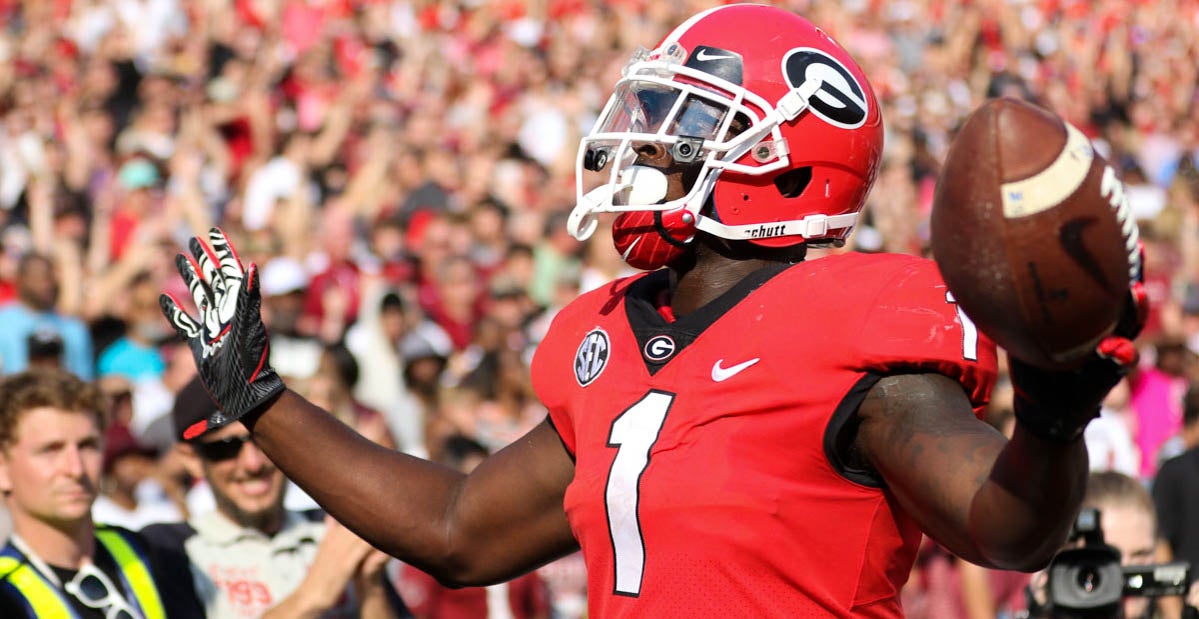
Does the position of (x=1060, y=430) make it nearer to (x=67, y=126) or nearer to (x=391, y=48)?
(x=67, y=126)

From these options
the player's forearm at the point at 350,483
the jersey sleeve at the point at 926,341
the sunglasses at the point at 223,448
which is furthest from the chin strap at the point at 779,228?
the sunglasses at the point at 223,448

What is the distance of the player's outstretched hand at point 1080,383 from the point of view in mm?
1930

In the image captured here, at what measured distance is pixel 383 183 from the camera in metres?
10.5

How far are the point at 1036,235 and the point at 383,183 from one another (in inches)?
346

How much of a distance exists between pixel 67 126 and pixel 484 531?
25.9ft

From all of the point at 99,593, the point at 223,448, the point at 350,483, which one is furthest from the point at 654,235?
the point at 223,448

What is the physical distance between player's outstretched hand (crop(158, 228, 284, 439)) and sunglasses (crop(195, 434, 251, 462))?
129 centimetres

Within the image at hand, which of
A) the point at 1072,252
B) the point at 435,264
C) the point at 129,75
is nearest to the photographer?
the point at 1072,252

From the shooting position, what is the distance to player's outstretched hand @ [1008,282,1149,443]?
1.93 metres

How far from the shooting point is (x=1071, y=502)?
2.03 m

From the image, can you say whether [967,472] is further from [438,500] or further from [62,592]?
[62,592]

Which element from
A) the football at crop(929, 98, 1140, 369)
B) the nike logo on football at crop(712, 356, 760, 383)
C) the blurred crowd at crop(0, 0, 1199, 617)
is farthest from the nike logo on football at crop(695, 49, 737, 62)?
the blurred crowd at crop(0, 0, 1199, 617)

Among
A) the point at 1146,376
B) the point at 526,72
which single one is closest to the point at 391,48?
the point at 526,72

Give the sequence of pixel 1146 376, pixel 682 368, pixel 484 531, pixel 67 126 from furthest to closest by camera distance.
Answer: pixel 67 126
pixel 1146 376
pixel 484 531
pixel 682 368
